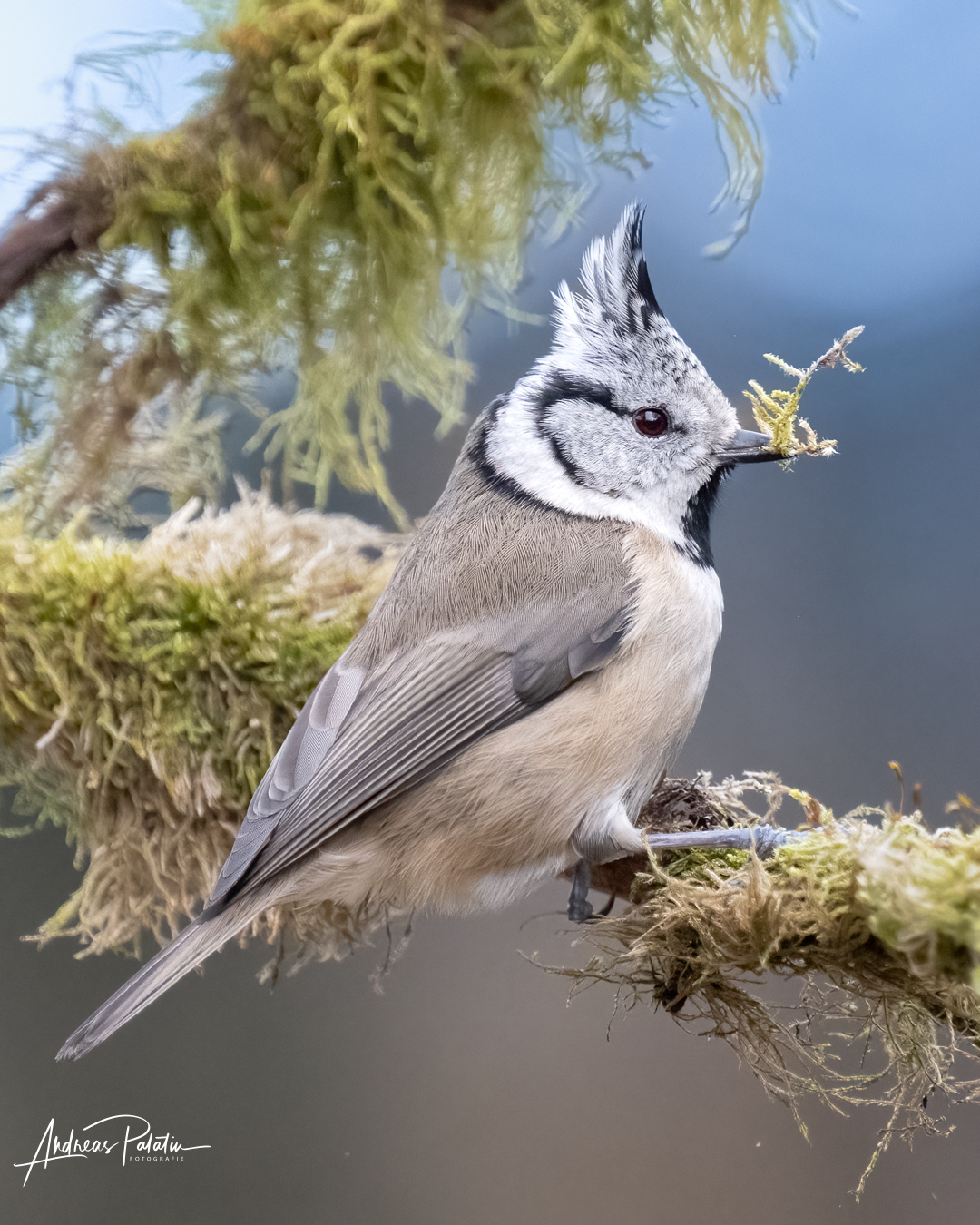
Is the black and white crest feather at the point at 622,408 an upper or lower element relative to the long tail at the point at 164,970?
upper

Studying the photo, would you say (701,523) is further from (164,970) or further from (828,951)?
(164,970)

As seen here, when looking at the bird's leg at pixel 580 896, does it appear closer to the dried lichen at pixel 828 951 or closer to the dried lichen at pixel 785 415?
the dried lichen at pixel 828 951

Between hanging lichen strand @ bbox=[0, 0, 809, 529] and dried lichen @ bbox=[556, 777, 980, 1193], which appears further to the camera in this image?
hanging lichen strand @ bbox=[0, 0, 809, 529]

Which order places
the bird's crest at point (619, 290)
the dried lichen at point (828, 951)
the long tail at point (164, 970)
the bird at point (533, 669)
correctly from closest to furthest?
the dried lichen at point (828, 951)
the long tail at point (164, 970)
the bird at point (533, 669)
the bird's crest at point (619, 290)

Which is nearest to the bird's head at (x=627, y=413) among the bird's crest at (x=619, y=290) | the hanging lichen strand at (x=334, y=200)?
the bird's crest at (x=619, y=290)

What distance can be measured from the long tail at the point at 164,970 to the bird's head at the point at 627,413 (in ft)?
2.13

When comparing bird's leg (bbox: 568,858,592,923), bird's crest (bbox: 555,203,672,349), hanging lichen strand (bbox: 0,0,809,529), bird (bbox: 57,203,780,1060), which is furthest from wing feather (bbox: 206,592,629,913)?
hanging lichen strand (bbox: 0,0,809,529)

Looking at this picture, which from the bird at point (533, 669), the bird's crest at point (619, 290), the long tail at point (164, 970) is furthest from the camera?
the bird's crest at point (619, 290)

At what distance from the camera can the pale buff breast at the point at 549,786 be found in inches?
41.8

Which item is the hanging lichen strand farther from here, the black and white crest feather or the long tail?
the long tail

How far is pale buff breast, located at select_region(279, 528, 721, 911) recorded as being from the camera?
3.49 feet

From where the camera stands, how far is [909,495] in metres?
1.66

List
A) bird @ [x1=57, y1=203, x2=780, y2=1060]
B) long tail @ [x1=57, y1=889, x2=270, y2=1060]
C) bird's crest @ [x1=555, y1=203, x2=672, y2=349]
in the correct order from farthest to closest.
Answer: bird's crest @ [x1=555, y1=203, x2=672, y2=349], bird @ [x1=57, y1=203, x2=780, y2=1060], long tail @ [x1=57, y1=889, x2=270, y2=1060]

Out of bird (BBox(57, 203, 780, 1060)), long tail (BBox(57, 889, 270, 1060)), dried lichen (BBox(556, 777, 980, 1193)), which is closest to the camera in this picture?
dried lichen (BBox(556, 777, 980, 1193))
